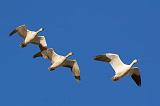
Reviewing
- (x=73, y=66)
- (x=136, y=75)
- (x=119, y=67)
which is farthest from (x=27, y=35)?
(x=136, y=75)

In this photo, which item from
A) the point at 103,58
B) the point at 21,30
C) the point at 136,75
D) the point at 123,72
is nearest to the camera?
the point at 123,72

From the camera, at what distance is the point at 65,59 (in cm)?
4991

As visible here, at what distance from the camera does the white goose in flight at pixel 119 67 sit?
46491mm

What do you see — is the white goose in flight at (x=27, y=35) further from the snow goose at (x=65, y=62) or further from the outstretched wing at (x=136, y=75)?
the outstretched wing at (x=136, y=75)

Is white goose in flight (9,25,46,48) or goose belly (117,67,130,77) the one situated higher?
white goose in flight (9,25,46,48)

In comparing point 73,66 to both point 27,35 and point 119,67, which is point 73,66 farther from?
point 119,67

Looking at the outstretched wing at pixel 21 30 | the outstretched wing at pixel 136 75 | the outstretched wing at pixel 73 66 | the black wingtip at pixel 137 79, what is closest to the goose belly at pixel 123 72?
the outstretched wing at pixel 136 75

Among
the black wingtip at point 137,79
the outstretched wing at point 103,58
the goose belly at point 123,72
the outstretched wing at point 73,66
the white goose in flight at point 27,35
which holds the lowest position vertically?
the goose belly at point 123,72

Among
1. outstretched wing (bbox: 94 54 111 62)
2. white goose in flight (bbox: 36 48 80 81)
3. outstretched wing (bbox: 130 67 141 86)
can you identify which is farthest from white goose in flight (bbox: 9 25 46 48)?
outstretched wing (bbox: 130 67 141 86)

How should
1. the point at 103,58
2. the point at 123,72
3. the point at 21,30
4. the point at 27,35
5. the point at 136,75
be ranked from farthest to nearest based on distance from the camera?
the point at 21,30
the point at 27,35
the point at 136,75
the point at 103,58
the point at 123,72

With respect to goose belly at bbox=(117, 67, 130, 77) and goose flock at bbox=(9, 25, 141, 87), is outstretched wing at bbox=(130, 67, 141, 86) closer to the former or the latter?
goose flock at bbox=(9, 25, 141, 87)

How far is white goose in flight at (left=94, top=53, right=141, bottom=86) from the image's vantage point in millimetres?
46491

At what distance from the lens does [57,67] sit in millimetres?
49344

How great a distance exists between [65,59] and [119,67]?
166 inches
